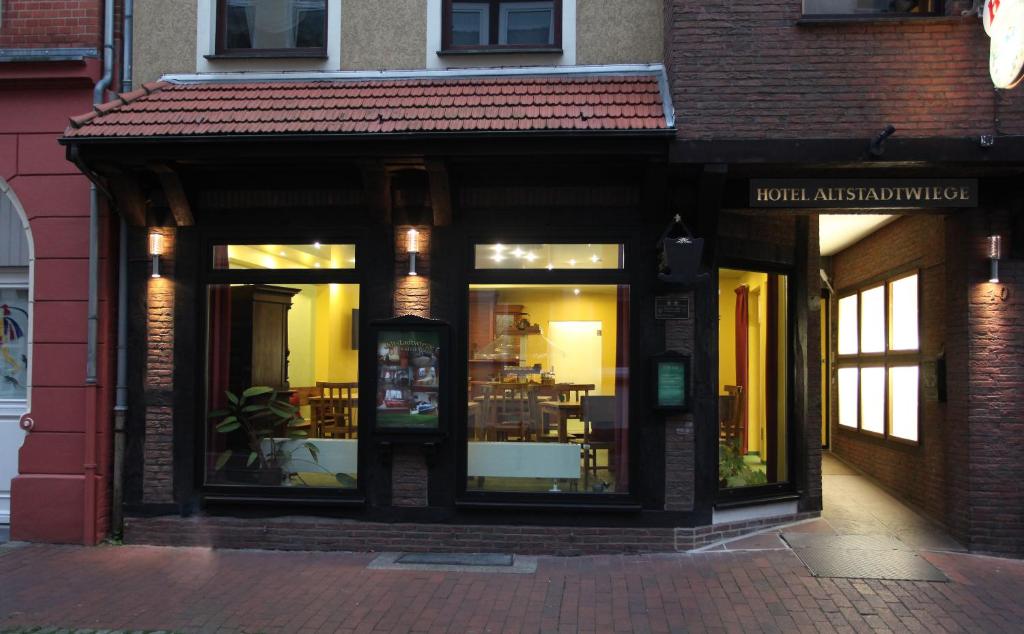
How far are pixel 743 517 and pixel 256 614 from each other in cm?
479

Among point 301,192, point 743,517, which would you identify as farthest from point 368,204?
point 743,517

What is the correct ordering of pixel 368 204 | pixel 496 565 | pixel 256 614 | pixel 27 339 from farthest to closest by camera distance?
pixel 27 339
pixel 368 204
pixel 496 565
pixel 256 614

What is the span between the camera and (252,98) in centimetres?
765

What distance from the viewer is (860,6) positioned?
736cm

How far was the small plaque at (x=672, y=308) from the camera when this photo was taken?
7535 millimetres

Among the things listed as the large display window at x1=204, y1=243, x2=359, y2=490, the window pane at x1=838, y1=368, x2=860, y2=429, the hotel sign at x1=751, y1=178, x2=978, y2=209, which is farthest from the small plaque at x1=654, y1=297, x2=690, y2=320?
the window pane at x1=838, y1=368, x2=860, y2=429

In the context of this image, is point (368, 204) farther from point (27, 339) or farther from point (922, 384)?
point (922, 384)

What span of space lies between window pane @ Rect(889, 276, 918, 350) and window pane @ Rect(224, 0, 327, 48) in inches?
295

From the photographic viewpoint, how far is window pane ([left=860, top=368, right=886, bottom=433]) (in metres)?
10.2

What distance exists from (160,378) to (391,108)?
3.67 meters

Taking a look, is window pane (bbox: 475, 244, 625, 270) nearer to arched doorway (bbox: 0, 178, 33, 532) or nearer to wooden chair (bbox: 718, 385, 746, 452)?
wooden chair (bbox: 718, 385, 746, 452)

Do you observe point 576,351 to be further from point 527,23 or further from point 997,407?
point 997,407

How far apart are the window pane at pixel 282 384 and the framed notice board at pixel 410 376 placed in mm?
389

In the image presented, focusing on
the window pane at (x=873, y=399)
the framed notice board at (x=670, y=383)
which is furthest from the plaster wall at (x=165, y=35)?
the window pane at (x=873, y=399)
